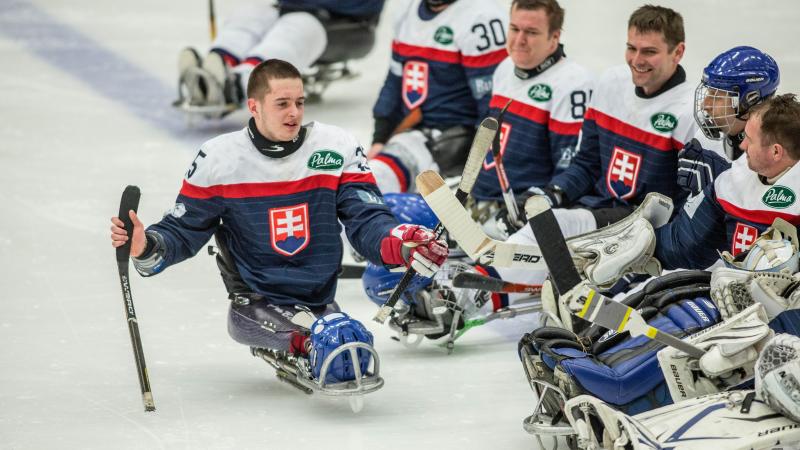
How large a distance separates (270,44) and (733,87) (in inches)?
127

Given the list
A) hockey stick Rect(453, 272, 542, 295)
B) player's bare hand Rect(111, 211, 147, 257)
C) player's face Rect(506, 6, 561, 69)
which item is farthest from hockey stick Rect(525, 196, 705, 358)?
player's face Rect(506, 6, 561, 69)

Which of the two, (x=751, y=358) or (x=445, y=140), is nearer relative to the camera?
(x=751, y=358)

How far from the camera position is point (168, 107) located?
689 centimetres

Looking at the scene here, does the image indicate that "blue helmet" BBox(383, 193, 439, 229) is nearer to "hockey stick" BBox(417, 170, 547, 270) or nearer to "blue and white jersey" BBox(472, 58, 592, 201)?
"blue and white jersey" BBox(472, 58, 592, 201)

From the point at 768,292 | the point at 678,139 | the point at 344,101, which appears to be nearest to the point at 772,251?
the point at 768,292

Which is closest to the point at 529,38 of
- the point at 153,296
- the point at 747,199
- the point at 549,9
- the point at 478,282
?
the point at 549,9

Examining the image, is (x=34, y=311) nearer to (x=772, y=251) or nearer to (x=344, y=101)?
(x=772, y=251)

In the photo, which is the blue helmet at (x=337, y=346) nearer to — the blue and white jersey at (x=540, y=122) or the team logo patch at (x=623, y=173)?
the team logo patch at (x=623, y=173)

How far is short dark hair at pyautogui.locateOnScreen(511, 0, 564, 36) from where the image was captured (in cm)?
450

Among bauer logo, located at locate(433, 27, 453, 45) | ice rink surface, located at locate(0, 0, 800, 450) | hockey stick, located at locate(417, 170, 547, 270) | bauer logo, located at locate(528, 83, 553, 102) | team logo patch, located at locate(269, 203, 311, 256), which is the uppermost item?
bauer logo, located at locate(433, 27, 453, 45)

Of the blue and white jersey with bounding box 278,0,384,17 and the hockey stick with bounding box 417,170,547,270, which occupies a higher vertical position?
the blue and white jersey with bounding box 278,0,384,17

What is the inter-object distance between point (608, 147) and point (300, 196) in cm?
108

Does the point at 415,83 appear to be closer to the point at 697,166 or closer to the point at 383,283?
the point at 383,283

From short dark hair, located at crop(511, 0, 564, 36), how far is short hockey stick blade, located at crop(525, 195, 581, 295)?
1.87 metres
